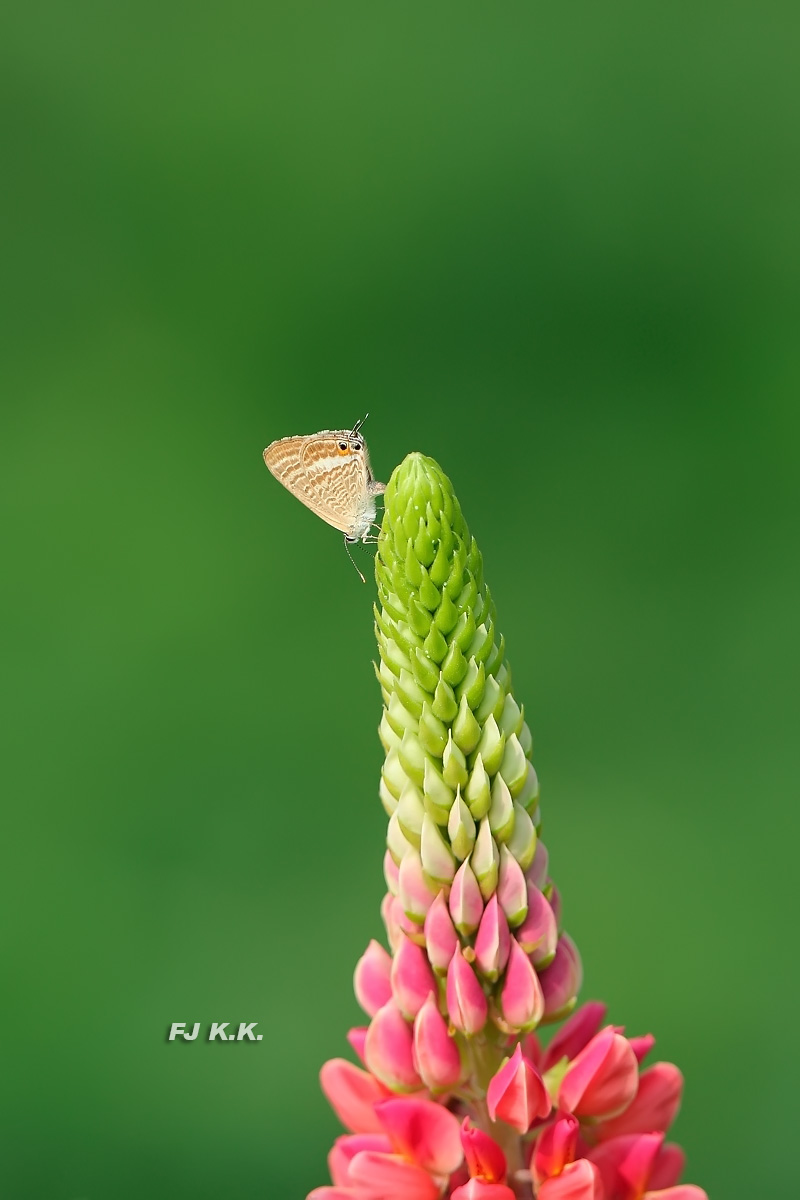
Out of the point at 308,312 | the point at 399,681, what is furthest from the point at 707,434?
the point at 399,681

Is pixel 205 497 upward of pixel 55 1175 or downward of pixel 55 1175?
upward

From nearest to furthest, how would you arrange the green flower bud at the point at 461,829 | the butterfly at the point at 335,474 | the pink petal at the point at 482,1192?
the pink petal at the point at 482,1192, the green flower bud at the point at 461,829, the butterfly at the point at 335,474

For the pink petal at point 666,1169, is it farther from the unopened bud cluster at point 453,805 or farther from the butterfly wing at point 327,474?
the butterfly wing at point 327,474

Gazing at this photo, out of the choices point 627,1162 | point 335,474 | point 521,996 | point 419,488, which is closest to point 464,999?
point 521,996

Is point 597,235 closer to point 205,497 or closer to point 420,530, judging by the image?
point 205,497

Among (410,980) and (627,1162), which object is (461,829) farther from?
(627,1162)

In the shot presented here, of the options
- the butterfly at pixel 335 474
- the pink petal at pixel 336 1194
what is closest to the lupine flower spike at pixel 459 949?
the pink petal at pixel 336 1194

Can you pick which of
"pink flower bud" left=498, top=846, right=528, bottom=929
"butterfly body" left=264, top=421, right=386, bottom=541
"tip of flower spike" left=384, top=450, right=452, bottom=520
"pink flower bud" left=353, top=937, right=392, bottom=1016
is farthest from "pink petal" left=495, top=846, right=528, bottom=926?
"butterfly body" left=264, top=421, right=386, bottom=541
